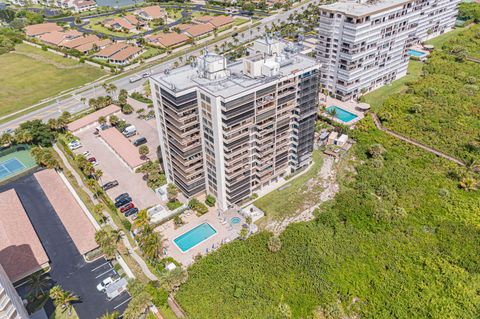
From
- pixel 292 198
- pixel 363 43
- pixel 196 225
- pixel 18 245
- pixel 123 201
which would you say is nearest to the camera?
pixel 18 245

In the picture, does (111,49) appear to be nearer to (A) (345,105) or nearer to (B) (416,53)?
(A) (345,105)

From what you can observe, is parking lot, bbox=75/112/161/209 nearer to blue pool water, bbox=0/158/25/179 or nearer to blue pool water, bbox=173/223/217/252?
blue pool water, bbox=173/223/217/252

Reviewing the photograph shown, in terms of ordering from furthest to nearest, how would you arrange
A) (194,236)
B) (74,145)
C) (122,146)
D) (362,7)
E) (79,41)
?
(79,41) → (362,7) → (74,145) → (122,146) → (194,236)

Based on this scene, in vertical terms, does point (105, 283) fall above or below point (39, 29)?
below

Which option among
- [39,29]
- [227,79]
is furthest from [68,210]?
[39,29]

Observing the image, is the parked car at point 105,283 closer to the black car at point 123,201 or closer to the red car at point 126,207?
the red car at point 126,207

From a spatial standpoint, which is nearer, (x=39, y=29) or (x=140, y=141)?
(x=140, y=141)

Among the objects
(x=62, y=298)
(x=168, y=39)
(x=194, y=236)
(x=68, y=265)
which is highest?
(x=168, y=39)
